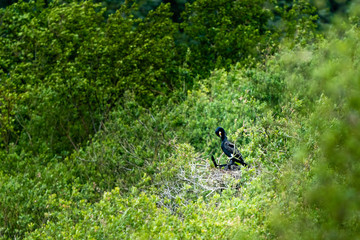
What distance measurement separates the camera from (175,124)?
19547 millimetres

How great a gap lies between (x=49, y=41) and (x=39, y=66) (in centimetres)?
101

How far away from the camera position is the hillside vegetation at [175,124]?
539 centimetres

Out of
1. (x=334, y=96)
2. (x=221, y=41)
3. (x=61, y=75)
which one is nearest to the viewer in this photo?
(x=334, y=96)

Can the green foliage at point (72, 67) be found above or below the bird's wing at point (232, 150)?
below

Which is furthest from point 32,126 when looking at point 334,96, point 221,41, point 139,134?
point 334,96

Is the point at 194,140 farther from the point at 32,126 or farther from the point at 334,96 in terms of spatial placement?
the point at 334,96

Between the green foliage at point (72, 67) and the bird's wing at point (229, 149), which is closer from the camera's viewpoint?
the bird's wing at point (229, 149)

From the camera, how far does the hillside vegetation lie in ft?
17.7

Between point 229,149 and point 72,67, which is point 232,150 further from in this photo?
point 72,67

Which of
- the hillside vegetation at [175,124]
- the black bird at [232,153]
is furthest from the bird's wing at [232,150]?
the hillside vegetation at [175,124]

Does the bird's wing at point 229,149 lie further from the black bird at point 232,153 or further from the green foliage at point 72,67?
the green foliage at point 72,67

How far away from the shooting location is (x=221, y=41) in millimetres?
26734

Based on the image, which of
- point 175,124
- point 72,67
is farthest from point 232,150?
point 72,67

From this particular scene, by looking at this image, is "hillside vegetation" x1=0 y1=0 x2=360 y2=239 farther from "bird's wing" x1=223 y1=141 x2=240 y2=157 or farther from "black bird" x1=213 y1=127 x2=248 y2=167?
"bird's wing" x1=223 y1=141 x2=240 y2=157
